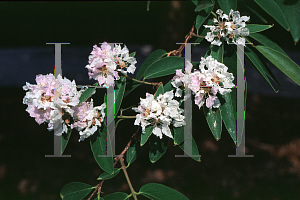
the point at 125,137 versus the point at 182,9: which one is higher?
the point at 182,9

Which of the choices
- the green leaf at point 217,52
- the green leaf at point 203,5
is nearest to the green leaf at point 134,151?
the green leaf at point 217,52

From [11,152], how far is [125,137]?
111cm

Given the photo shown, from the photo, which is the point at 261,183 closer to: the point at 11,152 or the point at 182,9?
the point at 182,9

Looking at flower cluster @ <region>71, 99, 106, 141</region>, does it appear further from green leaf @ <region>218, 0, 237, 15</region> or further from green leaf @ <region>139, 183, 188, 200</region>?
green leaf @ <region>218, 0, 237, 15</region>

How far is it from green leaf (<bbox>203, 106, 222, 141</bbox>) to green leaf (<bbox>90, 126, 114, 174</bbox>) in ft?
1.23

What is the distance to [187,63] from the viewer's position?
3.05 feet

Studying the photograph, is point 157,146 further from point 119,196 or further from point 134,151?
point 119,196

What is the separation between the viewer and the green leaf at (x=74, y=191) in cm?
107

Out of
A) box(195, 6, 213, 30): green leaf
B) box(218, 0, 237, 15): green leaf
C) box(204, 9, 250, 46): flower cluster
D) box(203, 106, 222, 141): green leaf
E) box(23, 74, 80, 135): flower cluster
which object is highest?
box(218, 0, 237, 15): green leaf

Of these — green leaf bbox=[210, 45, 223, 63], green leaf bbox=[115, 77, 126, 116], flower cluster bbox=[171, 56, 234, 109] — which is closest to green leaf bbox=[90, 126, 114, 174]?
green leaf bbox=[115, 77, 126, 116]

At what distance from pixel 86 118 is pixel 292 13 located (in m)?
0.84

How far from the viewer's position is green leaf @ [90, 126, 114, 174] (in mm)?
945

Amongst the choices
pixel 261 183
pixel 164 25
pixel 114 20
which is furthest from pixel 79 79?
pixel 261 183

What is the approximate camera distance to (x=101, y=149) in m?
0.97
